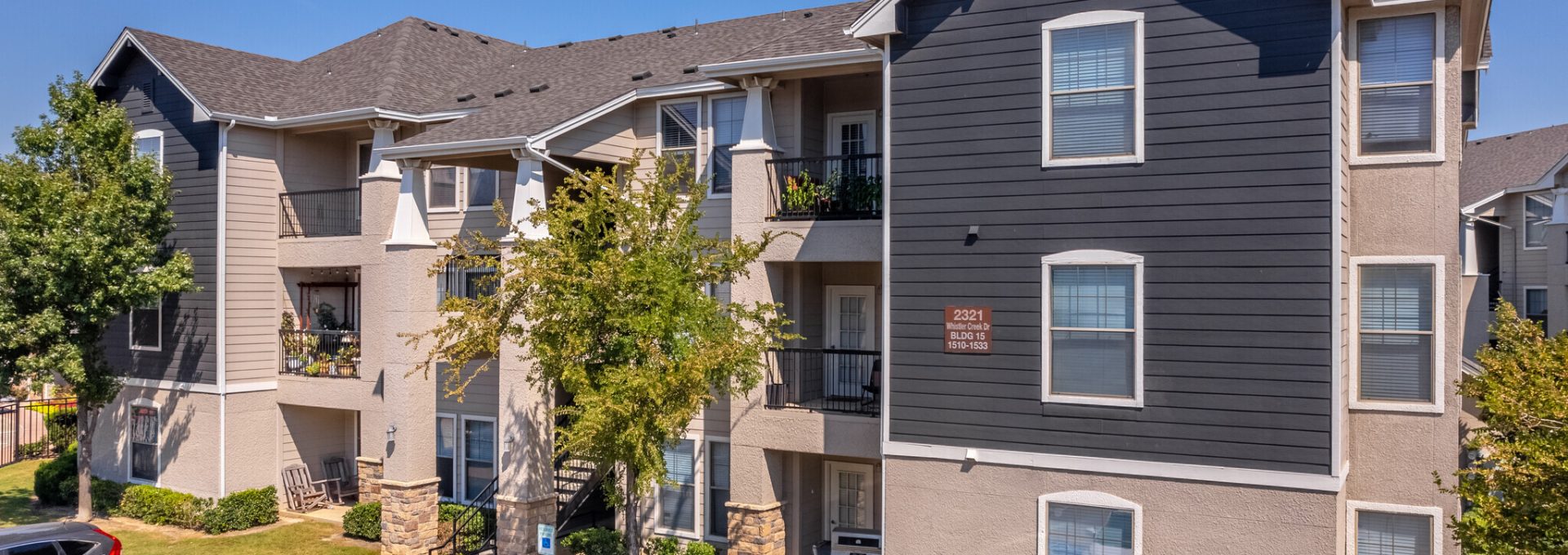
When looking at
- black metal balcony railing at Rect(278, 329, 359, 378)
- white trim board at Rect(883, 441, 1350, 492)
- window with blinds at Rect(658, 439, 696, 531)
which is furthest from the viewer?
black metal balcony railing at Rect(278, 329, 359, 378)

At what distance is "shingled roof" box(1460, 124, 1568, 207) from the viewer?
35062 millimetres

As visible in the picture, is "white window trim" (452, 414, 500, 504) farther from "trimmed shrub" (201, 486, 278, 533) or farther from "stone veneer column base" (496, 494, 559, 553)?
"trimmed shrub" (201, 486, 278, 533)

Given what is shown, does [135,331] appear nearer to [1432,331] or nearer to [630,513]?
[630,513]

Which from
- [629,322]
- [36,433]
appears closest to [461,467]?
[629,322]

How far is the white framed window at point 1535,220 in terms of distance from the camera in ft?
111

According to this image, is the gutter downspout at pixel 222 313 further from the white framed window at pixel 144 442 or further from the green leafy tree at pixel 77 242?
the white framed window at pixel 144 442

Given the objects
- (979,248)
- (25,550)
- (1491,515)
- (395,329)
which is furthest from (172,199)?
(1491,515)

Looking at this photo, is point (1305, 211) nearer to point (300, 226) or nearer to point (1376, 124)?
point (1376, 124)

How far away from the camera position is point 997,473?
1388cm

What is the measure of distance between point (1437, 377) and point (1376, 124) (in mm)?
2995

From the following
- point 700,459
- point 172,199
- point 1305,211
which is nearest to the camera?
point 1305,211

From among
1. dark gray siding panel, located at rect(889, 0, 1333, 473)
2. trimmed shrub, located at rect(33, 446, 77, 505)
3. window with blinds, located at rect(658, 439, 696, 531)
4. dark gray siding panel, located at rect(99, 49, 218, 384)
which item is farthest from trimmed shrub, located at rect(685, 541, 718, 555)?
trimmed shrub, located at rect(33, 446, 77, 505)

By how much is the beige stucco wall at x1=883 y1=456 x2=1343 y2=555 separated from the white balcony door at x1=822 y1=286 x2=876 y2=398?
10.7 feet

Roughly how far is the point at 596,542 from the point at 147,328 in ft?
42.0
